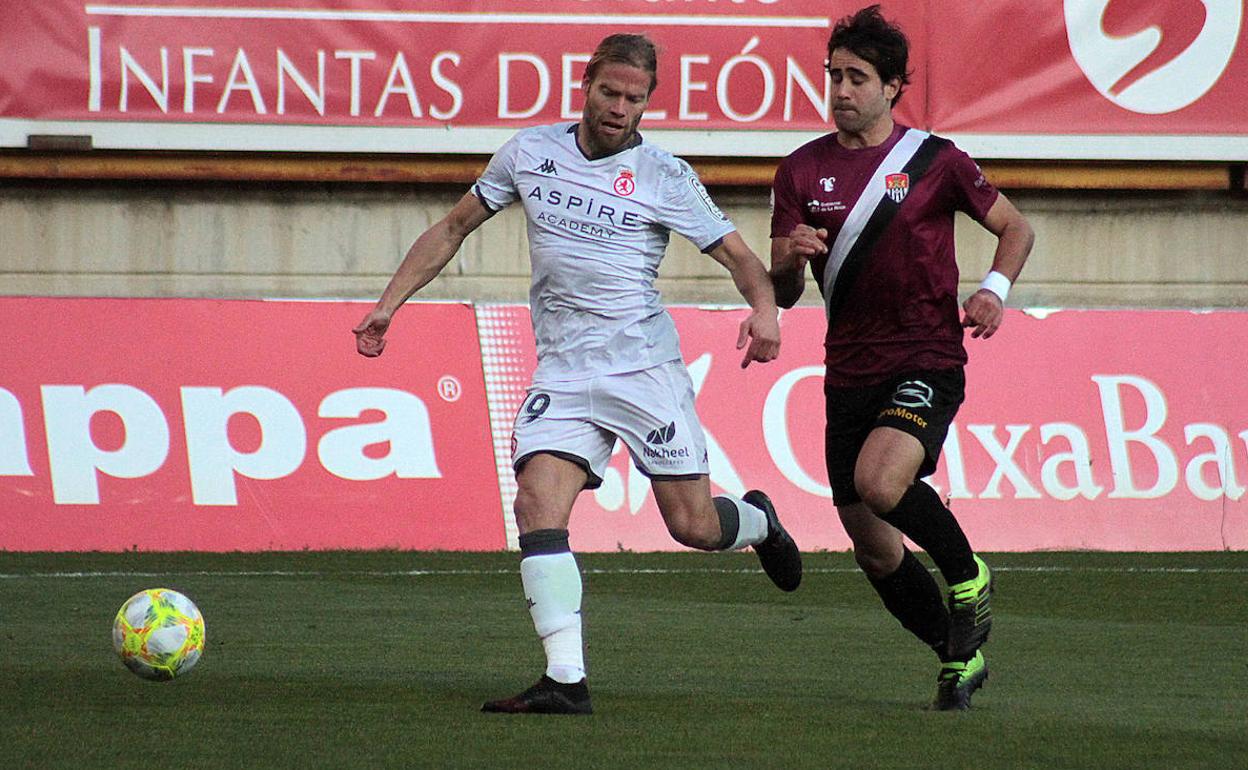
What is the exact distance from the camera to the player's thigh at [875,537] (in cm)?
587

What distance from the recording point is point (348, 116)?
14.2 metres

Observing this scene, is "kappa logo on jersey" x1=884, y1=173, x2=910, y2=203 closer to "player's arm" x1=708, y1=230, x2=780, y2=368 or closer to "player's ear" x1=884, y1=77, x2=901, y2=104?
"player's ear" x1=884, y1=77, x2=901, y2=104

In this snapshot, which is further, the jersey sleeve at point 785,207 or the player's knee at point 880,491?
the jersey sleeve at point 785,207

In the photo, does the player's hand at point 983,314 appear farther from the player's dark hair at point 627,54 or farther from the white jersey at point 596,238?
the player's dark hair at point 627,54

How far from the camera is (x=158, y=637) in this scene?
18.8ft

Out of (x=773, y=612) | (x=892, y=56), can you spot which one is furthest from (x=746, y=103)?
(x=892, y=56)

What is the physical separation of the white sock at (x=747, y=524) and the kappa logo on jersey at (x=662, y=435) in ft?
1.78

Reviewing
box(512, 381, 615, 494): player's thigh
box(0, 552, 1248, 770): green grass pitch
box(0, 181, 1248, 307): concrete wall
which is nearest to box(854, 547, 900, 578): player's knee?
box(0, 552, 1248, 770): green grass pitch

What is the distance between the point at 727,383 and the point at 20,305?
4.19 meters

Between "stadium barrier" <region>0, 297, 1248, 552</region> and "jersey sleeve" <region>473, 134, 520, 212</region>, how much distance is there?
601 cm

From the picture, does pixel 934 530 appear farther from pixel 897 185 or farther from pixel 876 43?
pixel 876 43

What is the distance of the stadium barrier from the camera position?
1157cm

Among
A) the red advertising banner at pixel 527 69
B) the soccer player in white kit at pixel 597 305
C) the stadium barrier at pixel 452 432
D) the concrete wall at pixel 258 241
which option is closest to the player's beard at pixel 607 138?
the soccer player in white kit at pixel 597 305

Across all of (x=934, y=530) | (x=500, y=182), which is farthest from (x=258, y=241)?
(x=934, y=530)
